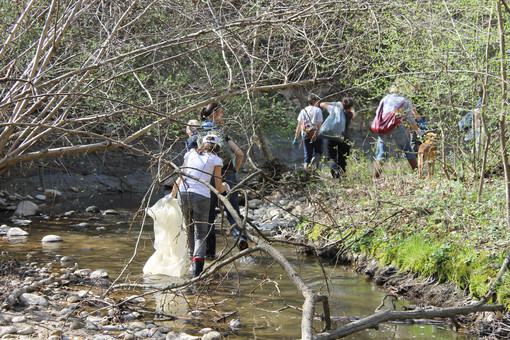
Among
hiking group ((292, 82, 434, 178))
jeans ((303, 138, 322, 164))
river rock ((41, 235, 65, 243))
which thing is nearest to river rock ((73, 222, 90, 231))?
river rock ((41, 235, 65, 243))

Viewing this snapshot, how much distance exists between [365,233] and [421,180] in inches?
48.6

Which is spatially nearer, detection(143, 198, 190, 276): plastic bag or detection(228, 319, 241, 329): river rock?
detection(228, 319, 241, 329): river rock

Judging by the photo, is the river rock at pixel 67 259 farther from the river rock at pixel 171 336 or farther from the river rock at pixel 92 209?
the river rock at pixel 92 209

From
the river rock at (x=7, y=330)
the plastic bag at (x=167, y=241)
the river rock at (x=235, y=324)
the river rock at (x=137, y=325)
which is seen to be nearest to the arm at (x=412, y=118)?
the plastic bag at (x=167, y=241)

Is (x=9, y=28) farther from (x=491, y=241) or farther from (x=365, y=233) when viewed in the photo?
(x=491, y=241)

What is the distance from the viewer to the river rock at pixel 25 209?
440 inches

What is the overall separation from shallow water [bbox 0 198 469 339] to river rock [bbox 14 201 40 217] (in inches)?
52.6

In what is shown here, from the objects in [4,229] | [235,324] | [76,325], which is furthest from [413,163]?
[4,229]

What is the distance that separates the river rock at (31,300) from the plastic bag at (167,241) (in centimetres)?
164

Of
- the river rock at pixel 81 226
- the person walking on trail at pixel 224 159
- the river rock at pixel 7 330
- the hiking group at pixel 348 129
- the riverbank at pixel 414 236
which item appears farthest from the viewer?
the river rock at pixel 81 226

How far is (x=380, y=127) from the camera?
29.3ft

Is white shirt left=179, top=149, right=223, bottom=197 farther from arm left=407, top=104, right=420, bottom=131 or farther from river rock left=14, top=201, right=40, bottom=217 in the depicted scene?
river rock left=14, top=201, right=40, bottom=217

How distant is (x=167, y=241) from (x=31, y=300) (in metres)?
1.90

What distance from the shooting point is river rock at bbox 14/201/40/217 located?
11.2 m
